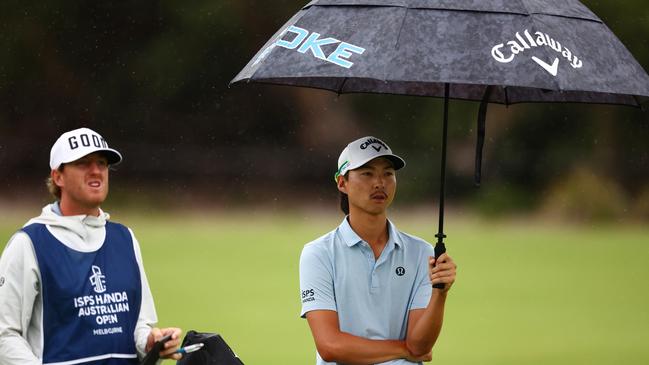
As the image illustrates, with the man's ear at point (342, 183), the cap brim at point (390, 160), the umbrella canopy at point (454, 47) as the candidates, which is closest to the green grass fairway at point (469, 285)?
the man's ear at point (342, 183)

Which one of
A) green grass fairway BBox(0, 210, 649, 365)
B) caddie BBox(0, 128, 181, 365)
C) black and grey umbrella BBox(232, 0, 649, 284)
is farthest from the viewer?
green grass fairway BBox(0, 210, 649, 365)

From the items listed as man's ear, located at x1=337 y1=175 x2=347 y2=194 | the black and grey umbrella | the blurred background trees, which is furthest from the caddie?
the blurred background trees

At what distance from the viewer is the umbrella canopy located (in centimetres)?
415

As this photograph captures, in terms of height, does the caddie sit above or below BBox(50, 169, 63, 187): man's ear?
below

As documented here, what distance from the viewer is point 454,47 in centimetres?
419

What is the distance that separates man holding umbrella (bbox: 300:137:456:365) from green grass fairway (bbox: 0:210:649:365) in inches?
287

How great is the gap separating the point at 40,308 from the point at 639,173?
2369cm

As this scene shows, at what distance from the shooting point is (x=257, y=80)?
14.2ft

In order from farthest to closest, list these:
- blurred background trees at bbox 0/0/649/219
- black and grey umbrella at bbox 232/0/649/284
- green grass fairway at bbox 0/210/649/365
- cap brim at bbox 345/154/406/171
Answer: blurred background trees at bbox 0/0/649/219 < green grass fairway at bbox 0/210/649/365 < cap brim at bbox 345/154/406/171 < black and grey umbrella at bbox 232/0/649/284

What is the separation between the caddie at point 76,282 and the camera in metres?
4.27

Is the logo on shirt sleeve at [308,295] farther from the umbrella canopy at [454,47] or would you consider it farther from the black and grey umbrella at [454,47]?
the umbrella canopy at [454,47]

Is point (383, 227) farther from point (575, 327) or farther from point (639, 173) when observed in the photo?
point (639, 173)

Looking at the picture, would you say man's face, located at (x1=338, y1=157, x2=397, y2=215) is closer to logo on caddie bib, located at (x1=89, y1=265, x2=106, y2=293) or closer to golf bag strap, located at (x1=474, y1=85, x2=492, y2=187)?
golf bag strap, located at (x1=474, y1=85, x2=492, y2=187)

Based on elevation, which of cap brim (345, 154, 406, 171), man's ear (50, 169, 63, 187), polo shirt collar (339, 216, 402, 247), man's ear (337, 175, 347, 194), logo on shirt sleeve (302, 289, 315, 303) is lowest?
logo on shirt sleeve (302, 289, 315, 303)
